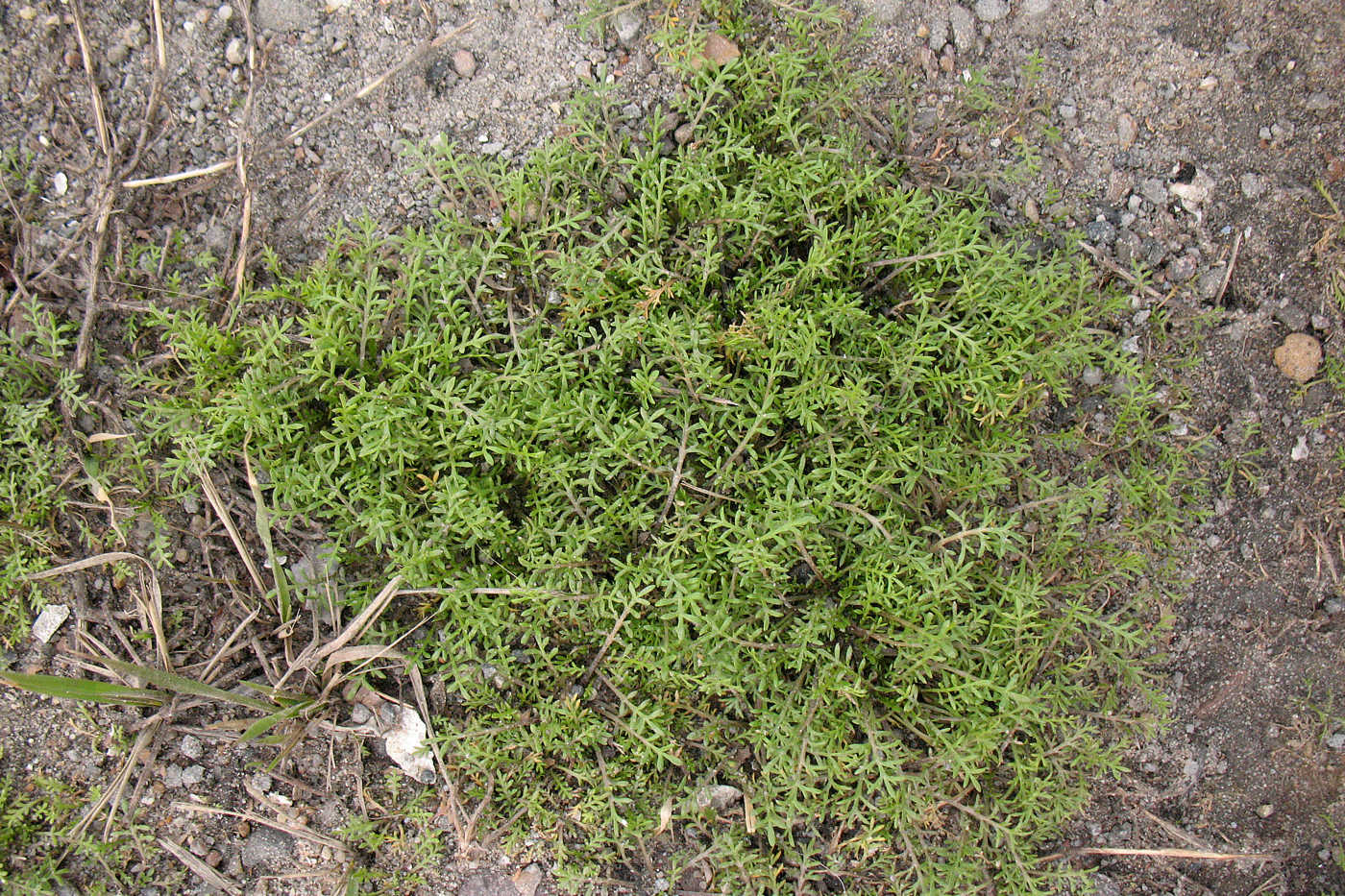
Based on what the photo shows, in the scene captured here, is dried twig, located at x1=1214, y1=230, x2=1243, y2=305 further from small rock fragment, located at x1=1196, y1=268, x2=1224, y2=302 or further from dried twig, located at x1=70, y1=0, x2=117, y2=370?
dried twig, located at x1=70, y1=0, x2=117, y2=370

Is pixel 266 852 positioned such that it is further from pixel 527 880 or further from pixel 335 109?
pixel 335 109

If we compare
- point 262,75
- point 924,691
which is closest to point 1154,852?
point 924,691

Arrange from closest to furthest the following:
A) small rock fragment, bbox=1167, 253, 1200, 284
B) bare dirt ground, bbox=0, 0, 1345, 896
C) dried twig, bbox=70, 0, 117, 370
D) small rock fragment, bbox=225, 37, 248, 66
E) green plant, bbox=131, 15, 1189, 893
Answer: green plant, bbox=131, 15, 1189, 893, dried twig, bbox=70, 0, 117, 370, bare dirt ground, bbox=0, 0, 1345, 896, small rock fragment, bbox=225, 37, 248, 66, small rock fragment, bbox=1167, 253, 1200, 284

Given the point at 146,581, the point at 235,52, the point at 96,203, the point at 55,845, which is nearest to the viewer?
the point at 55,845

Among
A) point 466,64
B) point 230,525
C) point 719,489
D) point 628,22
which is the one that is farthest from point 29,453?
point 628,22

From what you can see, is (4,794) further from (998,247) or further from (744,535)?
(998,247)

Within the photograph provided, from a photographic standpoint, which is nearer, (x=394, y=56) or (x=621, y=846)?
(x=621, y=846)

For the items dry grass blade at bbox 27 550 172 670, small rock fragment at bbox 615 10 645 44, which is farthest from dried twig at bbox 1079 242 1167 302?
dry grass blade at bbox 27 550 172 670
